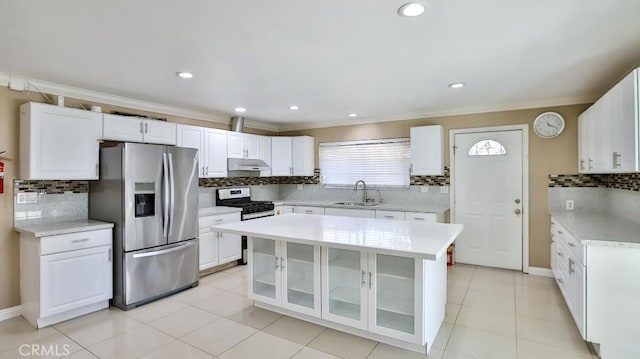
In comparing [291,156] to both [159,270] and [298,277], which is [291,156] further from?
[298,277]

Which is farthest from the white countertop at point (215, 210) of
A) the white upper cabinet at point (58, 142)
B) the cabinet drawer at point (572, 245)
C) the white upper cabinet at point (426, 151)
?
the cabinet drawer at point (572, 245)

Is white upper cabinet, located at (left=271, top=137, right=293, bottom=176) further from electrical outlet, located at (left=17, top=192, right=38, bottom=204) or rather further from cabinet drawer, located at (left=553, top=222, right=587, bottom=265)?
cabinet drawer, located at (left=553, top=222, right=587, bottom=265)

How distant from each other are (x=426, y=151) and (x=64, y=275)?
4.46 meters

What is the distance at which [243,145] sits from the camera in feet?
17.2

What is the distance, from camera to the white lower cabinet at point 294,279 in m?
2.83

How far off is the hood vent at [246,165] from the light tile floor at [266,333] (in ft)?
6.75

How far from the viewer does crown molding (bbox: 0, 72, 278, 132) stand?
3182 mm

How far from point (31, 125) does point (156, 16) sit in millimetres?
2023

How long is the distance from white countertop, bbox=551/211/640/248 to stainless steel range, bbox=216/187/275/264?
12.5ft

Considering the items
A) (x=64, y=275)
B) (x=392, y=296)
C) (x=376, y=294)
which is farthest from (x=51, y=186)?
(x=392, y=296)

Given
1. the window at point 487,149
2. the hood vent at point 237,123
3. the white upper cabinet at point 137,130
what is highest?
the hood vent at point 237,123

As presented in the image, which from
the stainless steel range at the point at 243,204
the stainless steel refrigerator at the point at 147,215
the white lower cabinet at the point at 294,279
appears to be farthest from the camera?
the stainless steel range at the point at 243,204
